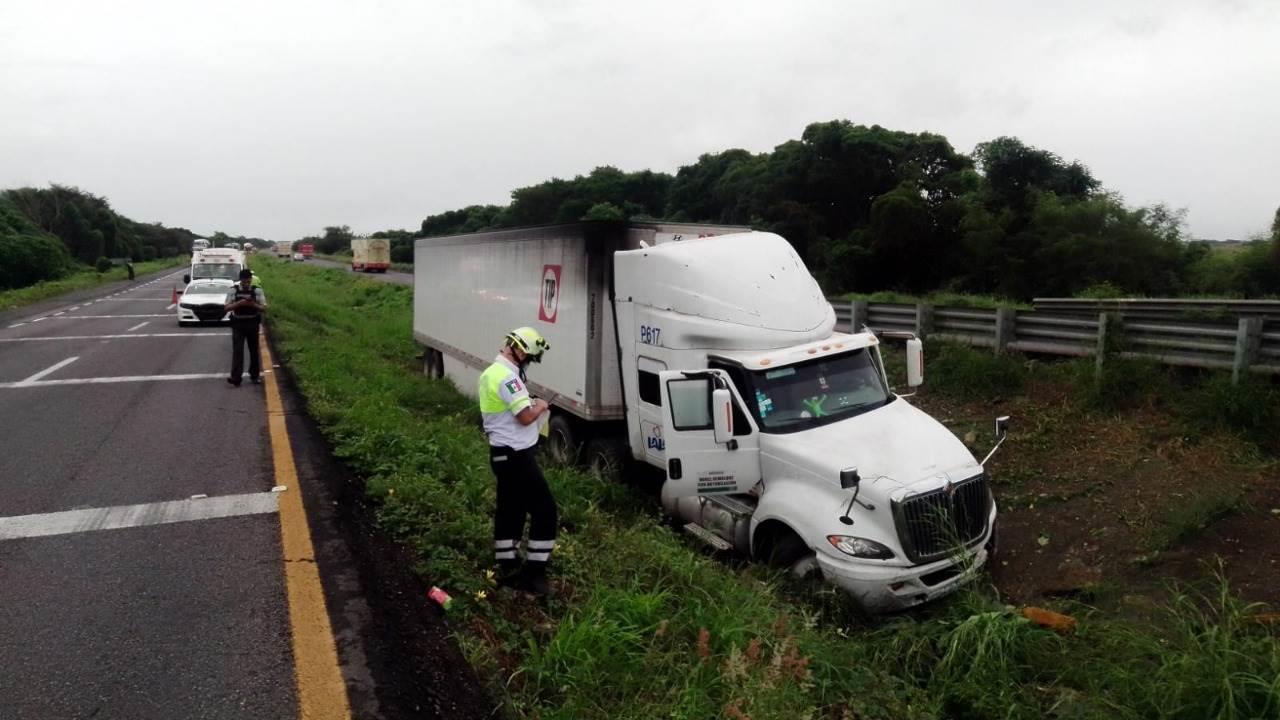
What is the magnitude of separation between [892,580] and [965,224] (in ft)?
80.0

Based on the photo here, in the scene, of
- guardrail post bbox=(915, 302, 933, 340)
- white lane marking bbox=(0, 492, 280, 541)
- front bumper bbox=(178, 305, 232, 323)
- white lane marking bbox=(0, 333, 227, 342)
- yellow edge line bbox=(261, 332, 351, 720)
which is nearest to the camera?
yellow edge line bbox=(261, 332, 351, 720)

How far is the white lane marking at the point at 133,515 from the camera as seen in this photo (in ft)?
16.1

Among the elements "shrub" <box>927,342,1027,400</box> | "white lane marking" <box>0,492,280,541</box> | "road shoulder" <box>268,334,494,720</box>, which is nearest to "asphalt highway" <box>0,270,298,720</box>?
"white lane marking" <box>0,492,280,541</box>

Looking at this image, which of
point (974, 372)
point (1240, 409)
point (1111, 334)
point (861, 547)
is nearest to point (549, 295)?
point (861, 547)

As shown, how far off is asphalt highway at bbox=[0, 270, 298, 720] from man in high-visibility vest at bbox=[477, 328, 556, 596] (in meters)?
1.26

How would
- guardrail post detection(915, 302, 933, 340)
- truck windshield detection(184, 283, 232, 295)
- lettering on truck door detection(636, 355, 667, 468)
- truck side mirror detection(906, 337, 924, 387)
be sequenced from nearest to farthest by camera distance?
truck side mirror detection(906, 337, 924, 387) < lettering on truck door detection(636, 355, 667, 468) < guardrail post detection(915, 302, 933, 340) < truck windshield detection(184, 283, 232, 295)

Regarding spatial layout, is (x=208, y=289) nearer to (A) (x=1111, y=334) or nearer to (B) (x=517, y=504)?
(B) (x=517, y=504)

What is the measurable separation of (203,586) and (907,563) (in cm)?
438

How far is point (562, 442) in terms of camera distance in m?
8.63

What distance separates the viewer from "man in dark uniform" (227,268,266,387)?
1069 centimetres

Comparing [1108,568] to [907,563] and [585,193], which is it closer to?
[907,563]

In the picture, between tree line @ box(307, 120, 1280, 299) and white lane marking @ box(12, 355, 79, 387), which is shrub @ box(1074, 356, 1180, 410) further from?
white lane marking @ box(12, 355, 79, 387)

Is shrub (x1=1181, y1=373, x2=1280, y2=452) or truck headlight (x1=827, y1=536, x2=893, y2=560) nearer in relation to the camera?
truck headlight (x1=827, y1=536, x2=893, y2=560)

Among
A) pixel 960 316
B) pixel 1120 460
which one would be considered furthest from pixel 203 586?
pixel 960 316
